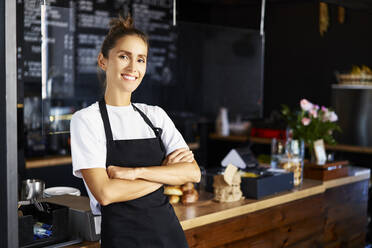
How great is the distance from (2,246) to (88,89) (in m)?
3.12

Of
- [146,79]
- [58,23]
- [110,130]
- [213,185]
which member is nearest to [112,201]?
[110,130]

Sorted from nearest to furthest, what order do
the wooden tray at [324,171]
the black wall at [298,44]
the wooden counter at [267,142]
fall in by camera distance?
the wooden tray at [324,171] < the wooden counter at [267,142] < the black wall at [298,44]

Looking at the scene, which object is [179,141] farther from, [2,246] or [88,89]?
[88,89]

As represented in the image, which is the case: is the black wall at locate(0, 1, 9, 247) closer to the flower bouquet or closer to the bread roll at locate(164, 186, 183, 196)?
the bread roll at locate(164, 186, 183, 196)

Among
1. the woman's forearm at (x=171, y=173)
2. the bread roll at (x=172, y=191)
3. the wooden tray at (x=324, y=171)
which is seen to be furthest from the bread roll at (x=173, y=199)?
the wooden tray at (x=324, y=171)

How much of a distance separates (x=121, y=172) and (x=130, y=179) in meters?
0.04

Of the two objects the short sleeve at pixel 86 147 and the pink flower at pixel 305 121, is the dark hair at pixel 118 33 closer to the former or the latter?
the short sleeve at pixel 86 147

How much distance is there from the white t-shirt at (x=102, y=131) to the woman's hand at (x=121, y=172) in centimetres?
4

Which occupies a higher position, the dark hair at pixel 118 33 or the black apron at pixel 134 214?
the dark hair at pixel 118 33

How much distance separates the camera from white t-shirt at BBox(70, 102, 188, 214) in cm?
181

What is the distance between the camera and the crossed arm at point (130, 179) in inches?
70.3

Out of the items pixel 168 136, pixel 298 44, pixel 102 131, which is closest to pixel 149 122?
pixel 168 136

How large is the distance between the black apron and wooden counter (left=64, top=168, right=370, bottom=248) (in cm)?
24

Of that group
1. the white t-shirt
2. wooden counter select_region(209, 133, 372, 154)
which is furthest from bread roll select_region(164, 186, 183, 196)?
wooden counter select_region(209, 133, 372, 154)
